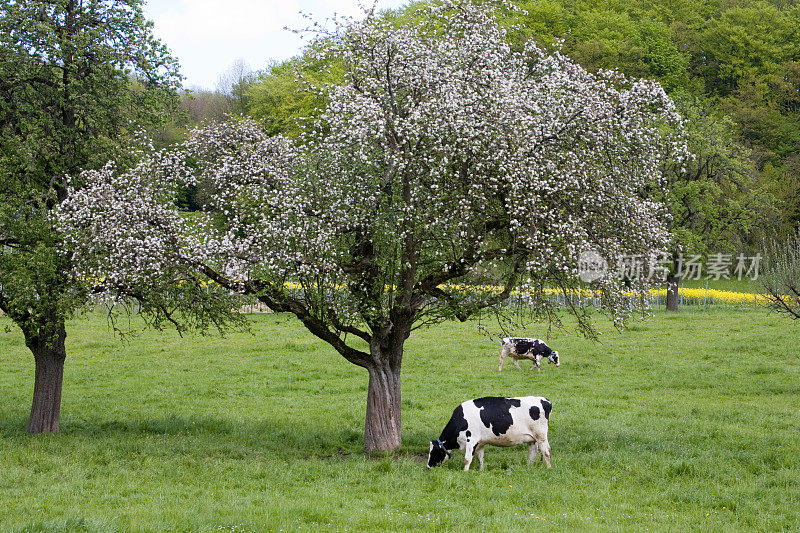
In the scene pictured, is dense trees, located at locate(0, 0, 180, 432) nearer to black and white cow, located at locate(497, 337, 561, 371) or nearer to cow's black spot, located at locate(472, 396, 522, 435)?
cow's black spot, located at locate(472, 396, 522, 435)

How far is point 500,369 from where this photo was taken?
33.2 m

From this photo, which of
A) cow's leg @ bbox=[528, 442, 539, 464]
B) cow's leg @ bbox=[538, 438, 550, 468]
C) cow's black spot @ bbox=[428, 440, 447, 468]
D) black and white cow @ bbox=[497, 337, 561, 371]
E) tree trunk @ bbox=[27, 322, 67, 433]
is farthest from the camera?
black and white cow @ bbox=[497, 337, 561, 371]

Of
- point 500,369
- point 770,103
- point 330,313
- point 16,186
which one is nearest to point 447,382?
point 500,369

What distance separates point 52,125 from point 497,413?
47.4 ft

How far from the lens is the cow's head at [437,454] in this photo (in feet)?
59.1

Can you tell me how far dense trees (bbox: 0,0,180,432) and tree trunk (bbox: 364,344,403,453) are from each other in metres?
7.84

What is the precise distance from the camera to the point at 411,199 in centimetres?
1773

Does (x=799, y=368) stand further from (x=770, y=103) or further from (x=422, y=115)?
(x=770, y=103)

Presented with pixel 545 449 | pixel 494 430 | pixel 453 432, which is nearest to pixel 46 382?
pixel 453 432

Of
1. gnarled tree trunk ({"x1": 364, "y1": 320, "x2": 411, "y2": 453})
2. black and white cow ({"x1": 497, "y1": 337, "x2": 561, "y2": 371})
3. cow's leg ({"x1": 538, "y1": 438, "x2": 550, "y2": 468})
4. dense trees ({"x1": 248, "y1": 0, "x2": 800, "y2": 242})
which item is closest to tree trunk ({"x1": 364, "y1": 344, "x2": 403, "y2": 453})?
gnarled tree trunk ({"x1": 364, "y1": 320, "x2": 411, "y2": 453})

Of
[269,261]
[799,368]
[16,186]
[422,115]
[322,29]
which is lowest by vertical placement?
[799,368]

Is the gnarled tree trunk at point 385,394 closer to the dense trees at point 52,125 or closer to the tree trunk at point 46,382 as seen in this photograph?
the dense trees at point 52,125

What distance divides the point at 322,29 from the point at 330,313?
7364mm

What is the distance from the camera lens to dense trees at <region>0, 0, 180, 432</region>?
19.4 metres
